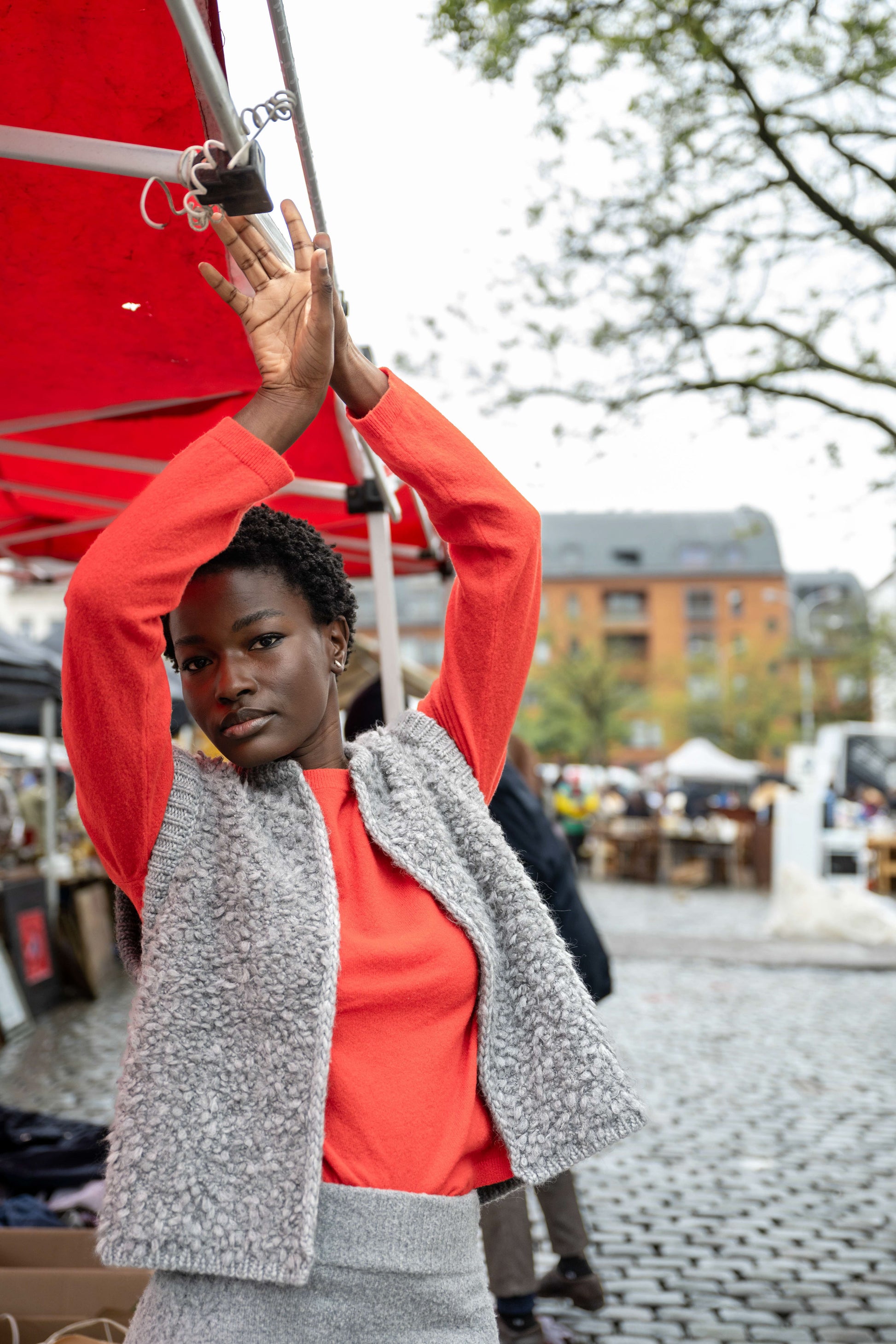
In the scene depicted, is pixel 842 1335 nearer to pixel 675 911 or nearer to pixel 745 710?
pixel 675 911

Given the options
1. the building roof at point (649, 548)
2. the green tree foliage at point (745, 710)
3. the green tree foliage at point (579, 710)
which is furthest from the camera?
the building roof at point (649, 548)

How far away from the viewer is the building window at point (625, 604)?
72438 mm

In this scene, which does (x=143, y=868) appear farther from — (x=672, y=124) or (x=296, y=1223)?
(x=672, y=124)

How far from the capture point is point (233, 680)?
134 centimetres

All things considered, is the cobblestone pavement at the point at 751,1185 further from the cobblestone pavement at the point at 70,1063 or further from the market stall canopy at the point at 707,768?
the market stall canopy at the point at 707,768

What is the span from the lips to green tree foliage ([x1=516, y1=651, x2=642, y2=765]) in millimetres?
Answer: 50638

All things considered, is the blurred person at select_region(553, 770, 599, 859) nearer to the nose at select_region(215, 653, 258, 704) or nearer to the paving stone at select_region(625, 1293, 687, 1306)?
the paving stone at select_region(625, 1293, 687, 1306)

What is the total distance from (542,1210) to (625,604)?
70.2 meters

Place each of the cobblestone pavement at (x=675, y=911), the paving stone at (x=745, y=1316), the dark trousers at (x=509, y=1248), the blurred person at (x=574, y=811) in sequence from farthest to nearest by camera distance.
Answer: the blurred person at (x=574, y=811)
the cobblestone pavement at (x=675, y=911)
the paving stone at (x=745, y=1316)
the dark trousers at (x=509, y=1248)

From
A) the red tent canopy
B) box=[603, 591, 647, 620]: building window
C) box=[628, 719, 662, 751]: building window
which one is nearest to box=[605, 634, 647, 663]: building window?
box=[603, 591, 647, 620]: building window

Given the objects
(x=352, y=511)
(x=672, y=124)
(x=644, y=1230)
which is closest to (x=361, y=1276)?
(x=352, y=511)

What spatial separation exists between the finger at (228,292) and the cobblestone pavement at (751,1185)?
138 inches

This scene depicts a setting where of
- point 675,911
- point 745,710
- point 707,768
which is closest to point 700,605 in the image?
point 745,710

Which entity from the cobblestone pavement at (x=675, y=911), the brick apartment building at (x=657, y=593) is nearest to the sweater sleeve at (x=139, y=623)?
the cobblestone pavement at (x=675, y=911)
